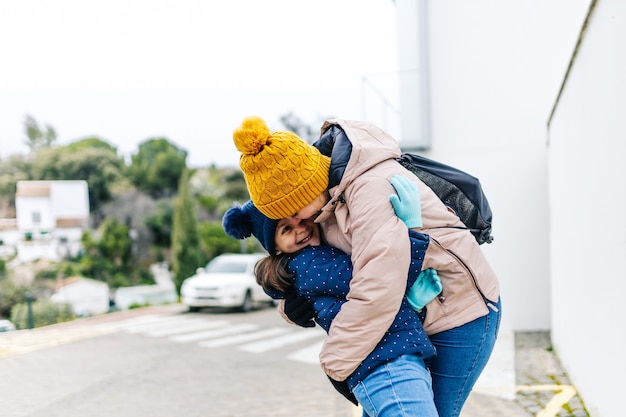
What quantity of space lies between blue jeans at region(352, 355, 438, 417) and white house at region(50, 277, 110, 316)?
42.6 feet

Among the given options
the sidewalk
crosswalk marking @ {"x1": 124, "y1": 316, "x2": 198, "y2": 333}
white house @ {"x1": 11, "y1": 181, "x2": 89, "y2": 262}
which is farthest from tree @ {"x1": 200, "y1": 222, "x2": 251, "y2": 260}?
the sidewalk

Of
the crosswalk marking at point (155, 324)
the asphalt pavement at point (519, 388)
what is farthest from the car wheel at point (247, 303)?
the asphalt pavement at point (519, 388)

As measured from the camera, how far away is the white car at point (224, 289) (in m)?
13.5

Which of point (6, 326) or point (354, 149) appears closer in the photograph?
point (354, 149)

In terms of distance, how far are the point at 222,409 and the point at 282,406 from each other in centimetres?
53

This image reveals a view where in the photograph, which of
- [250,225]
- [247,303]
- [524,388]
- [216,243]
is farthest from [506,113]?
[216,243]

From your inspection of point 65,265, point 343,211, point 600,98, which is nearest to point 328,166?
point 343,211

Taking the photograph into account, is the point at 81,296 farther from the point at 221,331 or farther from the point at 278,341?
the point at 278,341

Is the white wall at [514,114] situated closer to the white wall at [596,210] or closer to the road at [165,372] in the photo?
the white wall at [596,210]

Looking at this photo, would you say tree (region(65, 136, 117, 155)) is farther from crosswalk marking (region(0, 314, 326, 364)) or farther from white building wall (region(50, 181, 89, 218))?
crosswalk marking (region(0, 314, 326, 364))

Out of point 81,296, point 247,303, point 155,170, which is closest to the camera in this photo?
point 247,303

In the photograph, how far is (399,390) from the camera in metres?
1.52

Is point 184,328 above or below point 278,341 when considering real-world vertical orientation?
below

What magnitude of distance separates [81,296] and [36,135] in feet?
46.4
